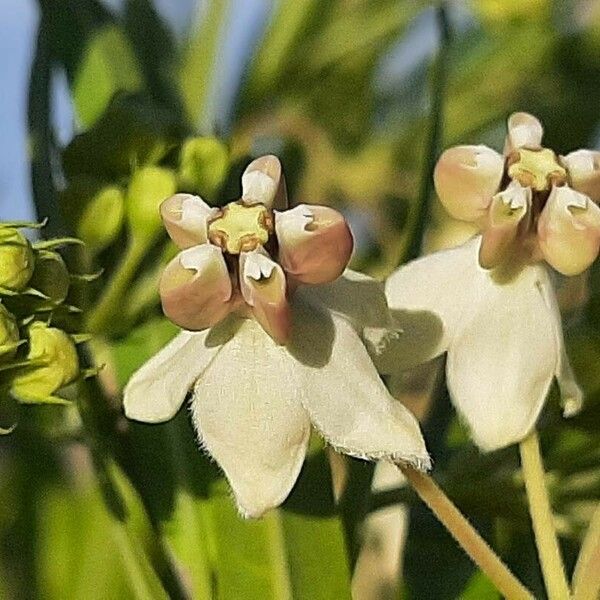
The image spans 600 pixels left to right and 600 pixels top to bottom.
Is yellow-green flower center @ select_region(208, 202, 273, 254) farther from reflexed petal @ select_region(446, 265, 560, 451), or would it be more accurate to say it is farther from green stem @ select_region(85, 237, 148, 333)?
green stem @ select_region(85, 237, 148, 333)

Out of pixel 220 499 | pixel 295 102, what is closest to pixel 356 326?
pixel 220 499

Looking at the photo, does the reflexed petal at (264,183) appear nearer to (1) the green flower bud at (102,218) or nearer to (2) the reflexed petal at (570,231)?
(2) the reflexed petal at (570,231)

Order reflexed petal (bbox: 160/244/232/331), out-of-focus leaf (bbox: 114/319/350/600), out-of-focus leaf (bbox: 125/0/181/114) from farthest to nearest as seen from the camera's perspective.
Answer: out-of-focus leaf (bbox: 125/0/181/114)
out-of-focus leaf (bbox: 114/319/350/600)
reflexed petal (bbox: 160/244/232/331)

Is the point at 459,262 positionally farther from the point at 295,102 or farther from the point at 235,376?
the point at 295,102

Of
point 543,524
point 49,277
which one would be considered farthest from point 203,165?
point 543,524

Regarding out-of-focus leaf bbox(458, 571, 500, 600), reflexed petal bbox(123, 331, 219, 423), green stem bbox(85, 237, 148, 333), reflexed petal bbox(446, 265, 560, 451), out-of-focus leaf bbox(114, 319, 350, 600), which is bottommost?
out-of-focus leaf bbox(458, 571, 500, 600)

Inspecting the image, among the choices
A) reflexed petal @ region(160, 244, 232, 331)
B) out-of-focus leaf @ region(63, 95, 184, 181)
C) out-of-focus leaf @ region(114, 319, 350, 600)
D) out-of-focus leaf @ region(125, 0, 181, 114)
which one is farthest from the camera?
out-of-focus leaf @ region(125, 0, 181, 114)

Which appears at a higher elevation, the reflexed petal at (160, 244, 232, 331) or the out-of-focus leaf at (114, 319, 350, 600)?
the reflexed petal at (160, 244, 232, 331)

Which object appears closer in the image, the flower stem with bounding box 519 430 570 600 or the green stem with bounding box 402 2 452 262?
the flower stem with bounding box 519 430 570 600

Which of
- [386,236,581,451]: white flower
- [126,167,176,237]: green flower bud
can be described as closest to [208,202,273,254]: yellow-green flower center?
[386,236,581,451]: white flower
